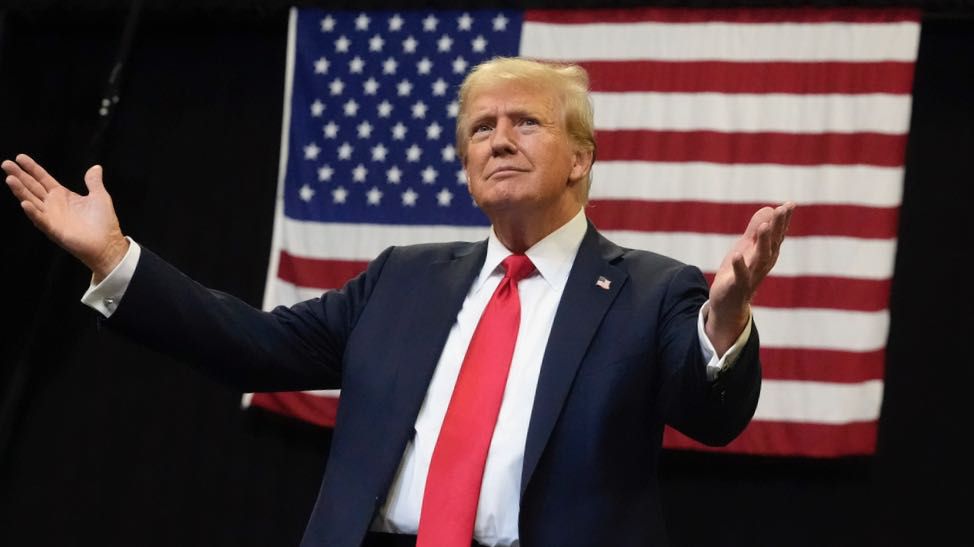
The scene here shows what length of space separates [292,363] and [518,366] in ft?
1.47

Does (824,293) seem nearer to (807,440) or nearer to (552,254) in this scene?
(807,440)

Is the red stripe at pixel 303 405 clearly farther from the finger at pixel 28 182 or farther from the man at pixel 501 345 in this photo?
the finger at pixel 28 182

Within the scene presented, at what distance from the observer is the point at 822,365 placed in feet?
11.2

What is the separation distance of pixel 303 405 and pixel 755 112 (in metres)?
1.63

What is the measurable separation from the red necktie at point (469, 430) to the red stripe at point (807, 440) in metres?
1.60

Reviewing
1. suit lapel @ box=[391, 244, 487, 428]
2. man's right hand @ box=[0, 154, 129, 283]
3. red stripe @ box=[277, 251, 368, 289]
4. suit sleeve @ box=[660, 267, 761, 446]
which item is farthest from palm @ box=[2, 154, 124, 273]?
red stripe @ box=[277, 251, 368, 289]

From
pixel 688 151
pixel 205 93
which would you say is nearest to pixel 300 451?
pixel 205 93

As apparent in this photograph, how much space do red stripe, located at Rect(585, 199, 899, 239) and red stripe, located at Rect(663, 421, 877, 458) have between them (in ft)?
1.78

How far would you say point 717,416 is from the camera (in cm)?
180

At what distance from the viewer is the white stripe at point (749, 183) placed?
345cm

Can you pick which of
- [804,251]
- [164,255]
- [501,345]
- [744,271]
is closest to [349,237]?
[164,255]

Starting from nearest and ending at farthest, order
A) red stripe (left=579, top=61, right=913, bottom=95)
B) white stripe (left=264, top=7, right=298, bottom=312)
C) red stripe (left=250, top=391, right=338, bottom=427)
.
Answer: red stripe (left=579, top=61, right=913, bottom=95)
red stripe (left=250, top=391, right=338, bottom=427)
white stripe (left=264, top=7, right=298, bottom=312)

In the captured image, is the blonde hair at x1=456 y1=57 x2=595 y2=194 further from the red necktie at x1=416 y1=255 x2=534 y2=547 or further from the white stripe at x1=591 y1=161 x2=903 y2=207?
the white stripe at x1=591 y1=161 x2=903 y2=207

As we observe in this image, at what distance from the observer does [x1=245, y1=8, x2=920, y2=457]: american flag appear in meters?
3.43
